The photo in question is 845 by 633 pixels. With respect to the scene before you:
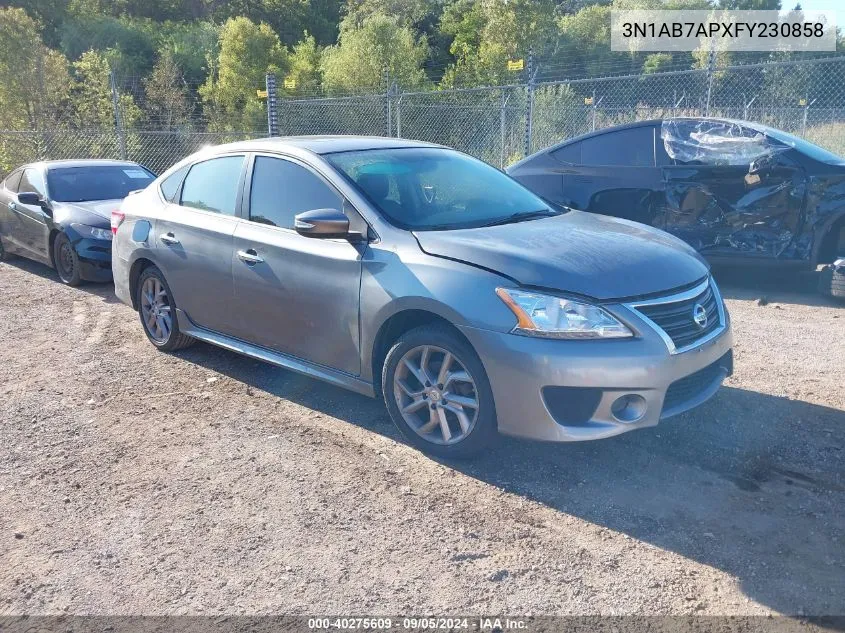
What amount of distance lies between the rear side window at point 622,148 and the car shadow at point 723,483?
12.0 ft

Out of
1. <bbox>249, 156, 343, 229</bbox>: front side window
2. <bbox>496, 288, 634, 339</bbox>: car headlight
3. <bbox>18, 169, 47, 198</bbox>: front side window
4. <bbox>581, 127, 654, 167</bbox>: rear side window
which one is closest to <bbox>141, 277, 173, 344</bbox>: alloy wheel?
<bbox>249, 156, 343, 229</bbox>: front side window

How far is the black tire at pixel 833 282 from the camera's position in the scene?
6.79 meters

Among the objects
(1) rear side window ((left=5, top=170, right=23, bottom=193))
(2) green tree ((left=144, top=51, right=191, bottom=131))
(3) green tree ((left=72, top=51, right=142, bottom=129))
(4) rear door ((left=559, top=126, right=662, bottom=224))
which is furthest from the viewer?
(2) green tree ((left=144, top=51, right=191, bottom=131))

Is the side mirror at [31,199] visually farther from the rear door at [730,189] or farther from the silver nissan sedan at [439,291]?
the rear door at [730,189]

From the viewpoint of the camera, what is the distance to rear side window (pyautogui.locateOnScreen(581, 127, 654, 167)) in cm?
773

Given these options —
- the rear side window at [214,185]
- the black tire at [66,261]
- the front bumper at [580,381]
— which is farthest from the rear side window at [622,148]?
the black tire at [66,261]

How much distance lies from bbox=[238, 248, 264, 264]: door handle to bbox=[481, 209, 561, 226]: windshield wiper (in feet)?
4.69

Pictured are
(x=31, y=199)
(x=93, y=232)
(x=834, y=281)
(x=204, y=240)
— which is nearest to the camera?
(x=204, y=240)

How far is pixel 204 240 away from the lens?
16.6 feet

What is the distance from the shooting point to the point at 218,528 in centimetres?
336

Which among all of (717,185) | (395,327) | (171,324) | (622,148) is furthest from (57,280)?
(717,185)

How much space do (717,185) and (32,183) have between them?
7827 mm

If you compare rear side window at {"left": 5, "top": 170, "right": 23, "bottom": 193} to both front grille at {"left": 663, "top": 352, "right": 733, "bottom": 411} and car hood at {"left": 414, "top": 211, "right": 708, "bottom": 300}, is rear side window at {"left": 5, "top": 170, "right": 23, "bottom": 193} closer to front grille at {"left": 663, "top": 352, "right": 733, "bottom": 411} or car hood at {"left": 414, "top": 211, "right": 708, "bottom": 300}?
car hood at {"left": 414, "top": 211, "right": 708, "bottom": 300}

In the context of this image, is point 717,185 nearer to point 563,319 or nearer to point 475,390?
point 563,319
